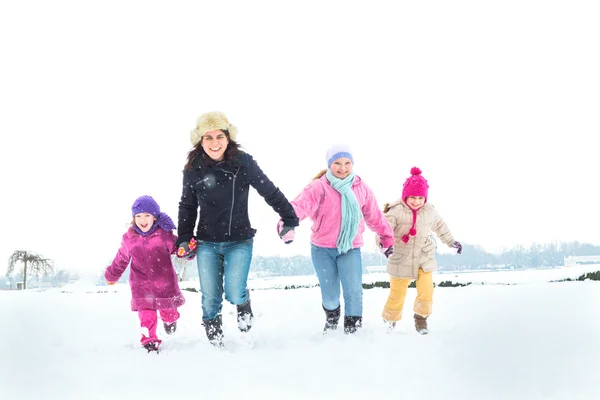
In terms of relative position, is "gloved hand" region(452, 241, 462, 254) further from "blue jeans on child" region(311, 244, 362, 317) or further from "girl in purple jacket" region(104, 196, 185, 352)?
"girl in purple jacket" region(104, 196, 185, 352)

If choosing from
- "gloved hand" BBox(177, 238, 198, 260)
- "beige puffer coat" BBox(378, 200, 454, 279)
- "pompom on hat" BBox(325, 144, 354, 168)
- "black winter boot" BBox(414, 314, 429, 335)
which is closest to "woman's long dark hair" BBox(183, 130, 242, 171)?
"gloved hand" BBox(177, 238, 198, 260)

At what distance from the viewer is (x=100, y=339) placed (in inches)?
224

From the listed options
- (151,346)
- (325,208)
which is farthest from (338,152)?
(151,346)

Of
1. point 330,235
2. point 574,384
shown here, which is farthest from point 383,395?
point 330,235

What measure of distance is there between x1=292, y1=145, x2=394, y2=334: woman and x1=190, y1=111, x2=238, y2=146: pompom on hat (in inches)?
39.2

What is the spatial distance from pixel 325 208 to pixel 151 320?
2.06 meters

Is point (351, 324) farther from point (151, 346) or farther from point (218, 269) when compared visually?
point (151, 346)

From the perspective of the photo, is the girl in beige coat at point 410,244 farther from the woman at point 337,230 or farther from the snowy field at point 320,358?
the woman at point 337,230

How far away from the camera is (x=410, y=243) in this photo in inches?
231

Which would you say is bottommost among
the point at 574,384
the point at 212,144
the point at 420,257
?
the point at 574,384

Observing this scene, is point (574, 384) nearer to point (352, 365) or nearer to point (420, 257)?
point (352, 365)

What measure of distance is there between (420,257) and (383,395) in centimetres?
280

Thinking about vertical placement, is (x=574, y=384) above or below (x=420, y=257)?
below

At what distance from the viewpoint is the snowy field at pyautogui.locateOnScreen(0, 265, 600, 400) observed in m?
3.36
